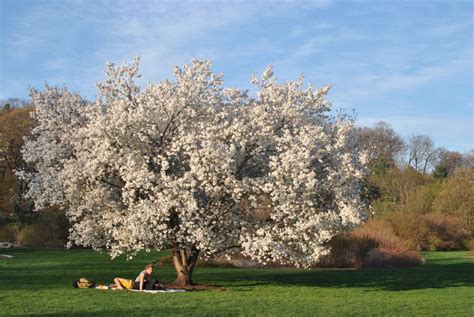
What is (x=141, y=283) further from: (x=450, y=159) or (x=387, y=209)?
(x=450, y=159)

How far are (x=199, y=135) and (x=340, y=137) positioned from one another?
4.63m

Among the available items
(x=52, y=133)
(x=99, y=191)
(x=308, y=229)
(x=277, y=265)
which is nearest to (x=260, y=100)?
(x=308, y=229)

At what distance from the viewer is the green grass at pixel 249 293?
1519 cm

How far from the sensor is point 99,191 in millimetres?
20656

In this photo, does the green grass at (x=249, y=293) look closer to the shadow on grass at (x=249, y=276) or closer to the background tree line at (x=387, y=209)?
the shadow on grass at (x=249, y=276)

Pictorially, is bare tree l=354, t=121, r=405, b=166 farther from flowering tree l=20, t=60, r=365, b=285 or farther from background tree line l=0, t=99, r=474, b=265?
flowering tree l=20, t=60, r=365, b=285

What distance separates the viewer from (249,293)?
19.1 m

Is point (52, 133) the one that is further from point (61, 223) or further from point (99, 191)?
point (61, 223)

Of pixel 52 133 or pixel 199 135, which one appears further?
pixel 52 133

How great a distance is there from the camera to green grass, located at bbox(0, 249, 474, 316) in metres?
15.2

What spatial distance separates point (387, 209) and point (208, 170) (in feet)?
127

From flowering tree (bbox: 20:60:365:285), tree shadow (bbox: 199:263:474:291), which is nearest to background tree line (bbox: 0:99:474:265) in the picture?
tree shadow (bbox: 199:263:474:291)

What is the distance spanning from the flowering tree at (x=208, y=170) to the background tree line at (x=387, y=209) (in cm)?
1385

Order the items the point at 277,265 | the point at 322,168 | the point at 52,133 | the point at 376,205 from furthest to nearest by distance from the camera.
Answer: the point at 376,205 → the point at 277,265 → the point at 52,133 → the point at 322,168
